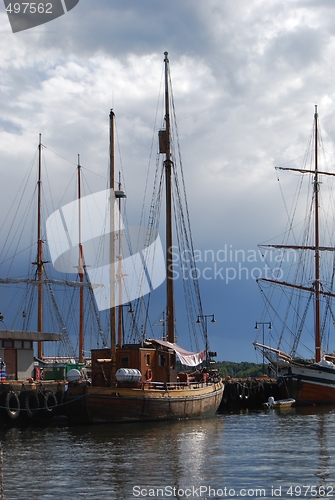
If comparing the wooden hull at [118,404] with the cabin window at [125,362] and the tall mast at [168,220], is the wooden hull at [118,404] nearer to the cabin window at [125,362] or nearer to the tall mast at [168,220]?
the cabin window at [125,362]

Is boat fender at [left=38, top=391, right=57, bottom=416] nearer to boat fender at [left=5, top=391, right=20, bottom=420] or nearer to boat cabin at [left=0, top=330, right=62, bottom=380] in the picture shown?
boat fender at [left=5, top=391, right=20, bottom=420]

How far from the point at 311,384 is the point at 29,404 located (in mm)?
32532

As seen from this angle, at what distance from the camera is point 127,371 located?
129 ft

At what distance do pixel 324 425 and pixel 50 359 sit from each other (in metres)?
37.8

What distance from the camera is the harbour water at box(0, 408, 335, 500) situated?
70.5 feet

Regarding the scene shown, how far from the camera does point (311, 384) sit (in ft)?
212

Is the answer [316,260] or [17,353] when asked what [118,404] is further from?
[316,260]

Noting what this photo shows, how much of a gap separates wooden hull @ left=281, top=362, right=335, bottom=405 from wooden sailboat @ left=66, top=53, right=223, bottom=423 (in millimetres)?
17580

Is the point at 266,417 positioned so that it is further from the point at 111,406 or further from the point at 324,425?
the point at 111,406

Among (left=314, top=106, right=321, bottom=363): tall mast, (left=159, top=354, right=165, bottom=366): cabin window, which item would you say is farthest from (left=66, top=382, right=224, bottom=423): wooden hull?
(left=314, top=106, right=321, bottom=363): tall mast

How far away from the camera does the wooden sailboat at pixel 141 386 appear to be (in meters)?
38.3

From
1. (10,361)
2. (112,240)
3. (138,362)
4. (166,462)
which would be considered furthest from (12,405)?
(166,462)

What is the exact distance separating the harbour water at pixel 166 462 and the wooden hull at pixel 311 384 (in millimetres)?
24448

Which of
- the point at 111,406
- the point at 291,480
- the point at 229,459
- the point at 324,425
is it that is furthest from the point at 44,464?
the point at 324,425
